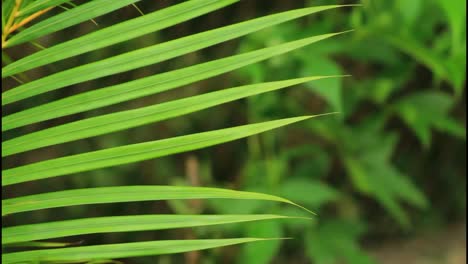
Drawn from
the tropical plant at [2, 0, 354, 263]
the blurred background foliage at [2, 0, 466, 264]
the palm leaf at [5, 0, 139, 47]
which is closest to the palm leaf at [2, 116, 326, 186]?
the tropical plant at [2, 0, 354, 263]

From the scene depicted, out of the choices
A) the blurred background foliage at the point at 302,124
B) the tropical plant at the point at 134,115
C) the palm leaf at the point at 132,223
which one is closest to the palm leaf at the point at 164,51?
the tropical plant at the point at 134,115

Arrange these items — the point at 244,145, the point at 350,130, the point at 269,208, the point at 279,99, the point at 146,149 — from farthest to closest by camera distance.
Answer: the point at 244,145 → the point at 350,130 → the point at 279,99 → the point at 269,208 → the point at 146,149

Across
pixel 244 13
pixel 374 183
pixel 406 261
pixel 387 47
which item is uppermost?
pixel 244 13

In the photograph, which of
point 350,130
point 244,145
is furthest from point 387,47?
point 244,145

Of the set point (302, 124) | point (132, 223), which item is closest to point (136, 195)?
point (132, 223)

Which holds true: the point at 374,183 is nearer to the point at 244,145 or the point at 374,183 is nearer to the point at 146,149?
the point at 244,145

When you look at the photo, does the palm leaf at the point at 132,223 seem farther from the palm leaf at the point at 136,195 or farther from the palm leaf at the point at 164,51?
the palm leaf at the point at 164,51

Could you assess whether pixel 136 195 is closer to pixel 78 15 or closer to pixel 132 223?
pixel 132 223

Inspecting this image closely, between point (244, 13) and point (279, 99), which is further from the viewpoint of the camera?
point (244, 13)

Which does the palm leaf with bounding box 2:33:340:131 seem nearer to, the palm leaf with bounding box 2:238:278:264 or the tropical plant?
the tropical plant
